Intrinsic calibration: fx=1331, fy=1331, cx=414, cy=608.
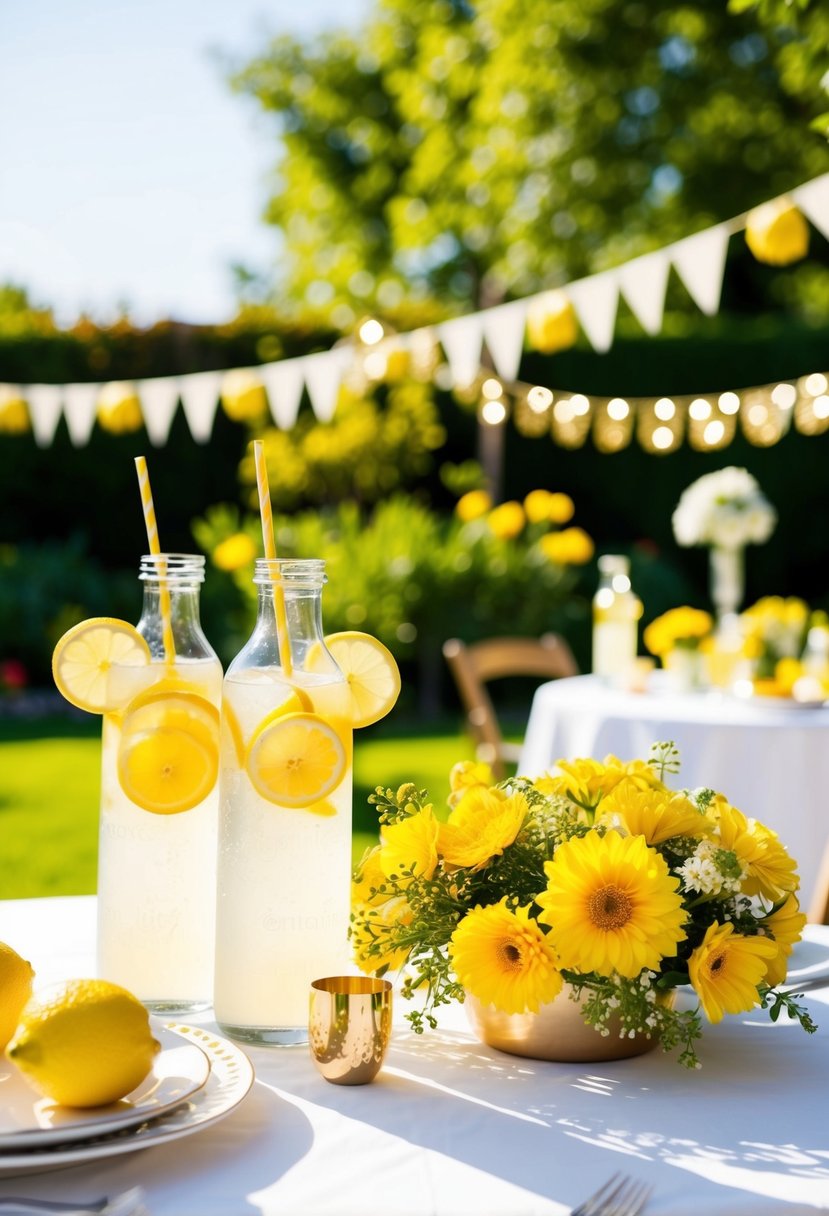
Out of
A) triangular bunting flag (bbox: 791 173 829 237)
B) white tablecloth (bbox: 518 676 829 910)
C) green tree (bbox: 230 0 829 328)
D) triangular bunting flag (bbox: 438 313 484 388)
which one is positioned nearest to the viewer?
triangular bunting flag (bbox: 791 173 829 237)

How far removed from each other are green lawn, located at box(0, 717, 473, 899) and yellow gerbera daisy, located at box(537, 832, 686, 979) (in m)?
3.78

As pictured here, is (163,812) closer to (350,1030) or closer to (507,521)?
(350,1030)

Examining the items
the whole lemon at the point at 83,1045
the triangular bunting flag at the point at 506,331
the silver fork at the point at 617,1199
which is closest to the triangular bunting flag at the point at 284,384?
the triangular bunting flag at the point at 506,331

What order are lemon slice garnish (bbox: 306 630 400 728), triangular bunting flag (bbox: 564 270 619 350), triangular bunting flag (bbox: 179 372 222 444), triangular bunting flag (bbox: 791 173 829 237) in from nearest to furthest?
lemon slice garnish (bbox: 306 630 400 728) → triangular bunting flag (bbox: 791 173 829 237) → triangular bunting flag (bbox: 564 270 619 350) → triangular bunting flag (bbox: 179 372 222 444)

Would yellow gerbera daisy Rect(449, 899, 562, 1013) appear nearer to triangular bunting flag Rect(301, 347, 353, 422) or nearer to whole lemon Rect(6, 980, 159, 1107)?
whole lemon Rect(6, 980, 159, 1107)

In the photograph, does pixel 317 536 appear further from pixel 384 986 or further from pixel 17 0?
pixel 17 0

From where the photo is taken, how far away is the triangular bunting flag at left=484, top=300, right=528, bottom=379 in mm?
4141

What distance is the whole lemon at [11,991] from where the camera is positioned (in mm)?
981

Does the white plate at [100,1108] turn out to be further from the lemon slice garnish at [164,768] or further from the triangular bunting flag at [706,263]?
the triangular bunting flag at [706,263]

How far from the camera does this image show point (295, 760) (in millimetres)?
1032

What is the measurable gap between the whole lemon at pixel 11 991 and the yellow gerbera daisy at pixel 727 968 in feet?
1.65

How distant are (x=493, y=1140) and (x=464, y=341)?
3637 mm

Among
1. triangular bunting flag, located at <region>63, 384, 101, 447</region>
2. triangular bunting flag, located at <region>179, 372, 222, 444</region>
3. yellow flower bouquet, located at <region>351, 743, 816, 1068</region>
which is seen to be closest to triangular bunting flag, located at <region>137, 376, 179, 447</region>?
triangular bunting flag, located at <region>179, 372, 222, 444</region>

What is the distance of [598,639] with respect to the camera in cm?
429
